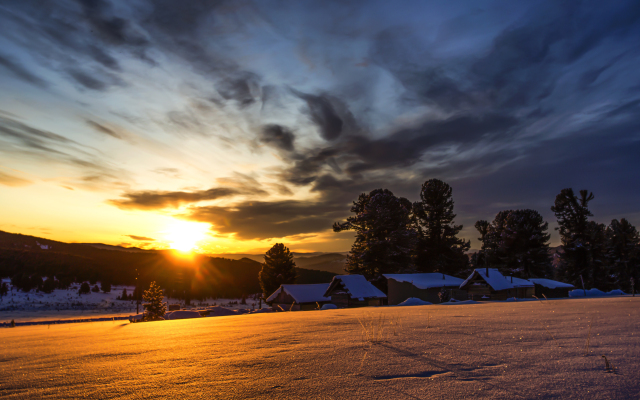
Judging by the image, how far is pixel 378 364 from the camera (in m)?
3.75

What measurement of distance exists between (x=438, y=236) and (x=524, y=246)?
1336 centimetres

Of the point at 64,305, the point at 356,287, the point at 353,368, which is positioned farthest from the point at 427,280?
the point at 64,305

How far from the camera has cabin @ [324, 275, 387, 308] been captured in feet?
Answer: 134

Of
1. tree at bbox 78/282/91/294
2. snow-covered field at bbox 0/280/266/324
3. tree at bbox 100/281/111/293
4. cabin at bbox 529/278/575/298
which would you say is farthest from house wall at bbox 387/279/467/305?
tree at bbox 100/281/111/293

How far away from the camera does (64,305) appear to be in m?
64.1

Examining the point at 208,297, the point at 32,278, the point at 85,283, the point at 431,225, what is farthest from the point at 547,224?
the point at 32,278

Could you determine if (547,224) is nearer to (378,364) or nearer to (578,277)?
(578,277)

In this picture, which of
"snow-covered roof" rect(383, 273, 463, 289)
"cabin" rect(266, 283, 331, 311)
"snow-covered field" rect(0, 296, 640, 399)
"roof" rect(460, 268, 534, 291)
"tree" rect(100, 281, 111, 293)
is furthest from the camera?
"tree" rect(100, 281, 111, 293)

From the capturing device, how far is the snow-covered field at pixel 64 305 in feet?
182

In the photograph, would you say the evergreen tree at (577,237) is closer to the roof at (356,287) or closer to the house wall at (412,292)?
Result: the house wall at (412,292)

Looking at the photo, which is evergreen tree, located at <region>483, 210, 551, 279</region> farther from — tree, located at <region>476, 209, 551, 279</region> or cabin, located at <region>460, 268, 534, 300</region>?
cabin, located at <region>460, 268, 534, 300</region>

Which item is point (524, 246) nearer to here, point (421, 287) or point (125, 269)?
point (421, 287)

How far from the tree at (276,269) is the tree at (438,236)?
22.1 metres

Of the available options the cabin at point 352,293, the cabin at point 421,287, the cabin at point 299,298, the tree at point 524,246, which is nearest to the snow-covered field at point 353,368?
the cabin at point 352,293
